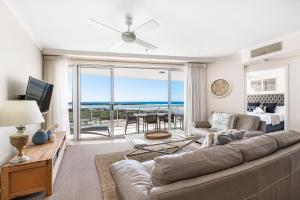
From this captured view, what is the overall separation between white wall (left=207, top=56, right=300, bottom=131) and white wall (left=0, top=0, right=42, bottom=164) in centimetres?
451

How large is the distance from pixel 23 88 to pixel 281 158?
3.45m

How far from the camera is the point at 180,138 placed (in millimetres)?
3135

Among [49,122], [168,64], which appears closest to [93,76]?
[49,122]

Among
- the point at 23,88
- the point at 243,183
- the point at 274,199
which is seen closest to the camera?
the point at 243,183

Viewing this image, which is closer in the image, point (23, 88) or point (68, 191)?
point (68, 191)

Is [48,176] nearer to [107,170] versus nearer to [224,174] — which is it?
[107,170]

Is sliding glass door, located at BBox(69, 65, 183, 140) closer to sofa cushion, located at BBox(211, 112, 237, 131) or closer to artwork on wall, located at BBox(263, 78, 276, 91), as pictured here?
sofa cushion, located at BBox(211, 112, 237, 131)

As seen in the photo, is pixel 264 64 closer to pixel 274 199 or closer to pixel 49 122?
pixel 274 199

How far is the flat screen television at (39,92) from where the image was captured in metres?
2.59

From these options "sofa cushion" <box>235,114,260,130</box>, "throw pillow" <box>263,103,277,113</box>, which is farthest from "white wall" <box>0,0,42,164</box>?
"throw pillow" <box>263,103,277,113</box>

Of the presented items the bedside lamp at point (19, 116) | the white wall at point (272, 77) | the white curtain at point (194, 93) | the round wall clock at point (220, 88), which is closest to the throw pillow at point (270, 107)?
the white wall at point (272, 77)

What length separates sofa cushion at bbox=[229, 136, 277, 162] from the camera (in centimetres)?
139

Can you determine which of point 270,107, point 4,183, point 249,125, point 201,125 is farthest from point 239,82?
point 4,183

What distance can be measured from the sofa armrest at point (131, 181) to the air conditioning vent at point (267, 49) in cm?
360
